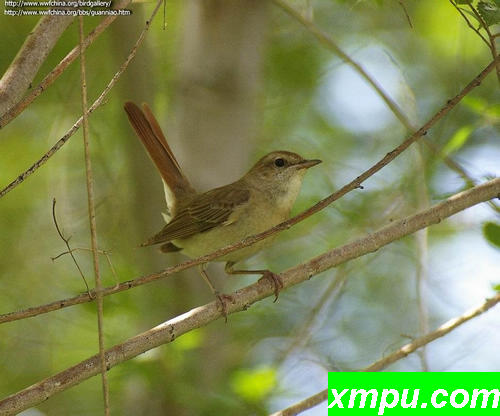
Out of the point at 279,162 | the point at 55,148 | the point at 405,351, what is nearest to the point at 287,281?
the point at 405,351

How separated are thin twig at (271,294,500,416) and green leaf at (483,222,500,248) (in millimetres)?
243

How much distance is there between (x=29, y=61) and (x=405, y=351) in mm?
1938

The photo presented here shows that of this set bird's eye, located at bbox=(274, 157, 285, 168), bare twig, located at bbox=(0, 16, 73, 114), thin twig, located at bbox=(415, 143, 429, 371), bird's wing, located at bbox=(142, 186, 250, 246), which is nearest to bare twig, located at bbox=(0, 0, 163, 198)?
bare twig, located at bbox=(0, 16, 73, 114)

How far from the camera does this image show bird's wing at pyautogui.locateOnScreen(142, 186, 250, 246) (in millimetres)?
4473

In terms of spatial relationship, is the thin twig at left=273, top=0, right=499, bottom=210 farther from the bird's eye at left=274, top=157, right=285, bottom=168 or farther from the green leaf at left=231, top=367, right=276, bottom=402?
the green leaf at left=231, top=367, right=276, bottom=402

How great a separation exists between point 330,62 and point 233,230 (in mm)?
2525

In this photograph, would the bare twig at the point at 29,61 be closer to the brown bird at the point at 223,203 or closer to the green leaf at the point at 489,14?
the green leaf at the point at 489,14

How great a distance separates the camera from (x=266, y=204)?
4.54 metres

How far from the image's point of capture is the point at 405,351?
3.15 m

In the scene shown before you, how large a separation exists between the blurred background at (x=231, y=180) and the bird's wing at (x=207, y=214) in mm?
423

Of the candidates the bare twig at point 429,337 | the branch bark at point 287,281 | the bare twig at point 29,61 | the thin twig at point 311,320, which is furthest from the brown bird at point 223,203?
the bare twig at point 29,61

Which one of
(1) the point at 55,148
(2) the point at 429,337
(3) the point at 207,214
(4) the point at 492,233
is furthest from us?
(3) the point at 207,214

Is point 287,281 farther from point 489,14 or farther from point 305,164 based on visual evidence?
point 305,164

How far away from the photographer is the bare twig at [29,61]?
8.24ft
